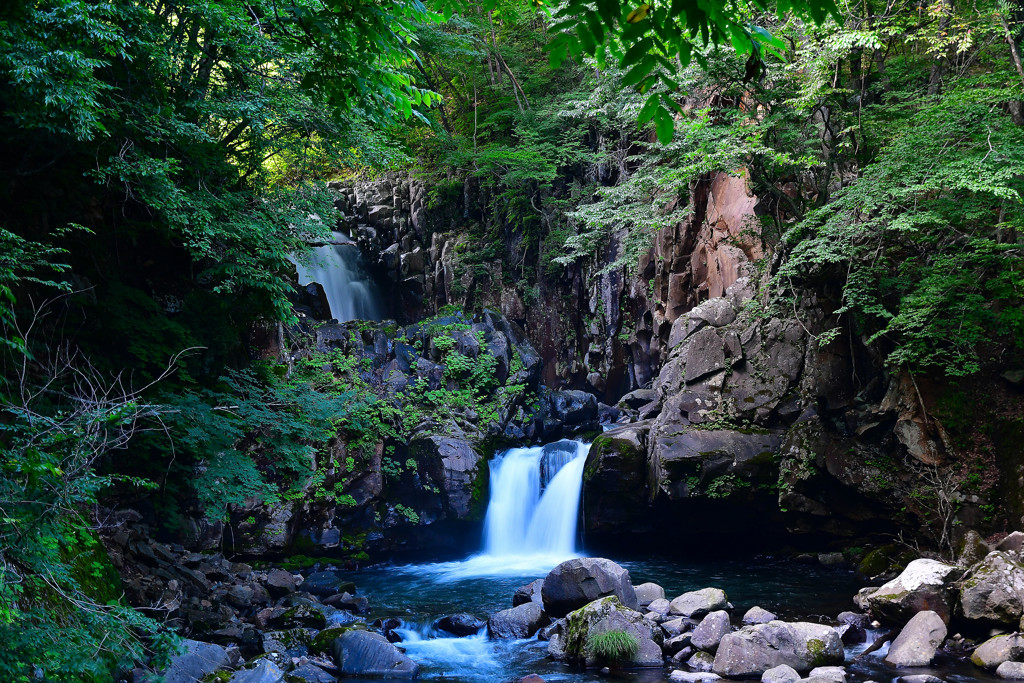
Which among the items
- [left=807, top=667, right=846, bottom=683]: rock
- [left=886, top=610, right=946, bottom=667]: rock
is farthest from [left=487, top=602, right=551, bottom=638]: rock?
[left=886, top=610, right=946, bottom=667]: rock

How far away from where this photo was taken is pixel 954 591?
810 centimetres

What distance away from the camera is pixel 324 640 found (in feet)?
27.6

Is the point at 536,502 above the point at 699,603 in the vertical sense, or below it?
above

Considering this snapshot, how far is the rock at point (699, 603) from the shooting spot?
30.1 feet

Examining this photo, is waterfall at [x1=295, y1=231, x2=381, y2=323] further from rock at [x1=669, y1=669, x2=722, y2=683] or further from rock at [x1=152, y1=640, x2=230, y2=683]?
rock at [x1=669, y1=669, x2=722, y2=683]

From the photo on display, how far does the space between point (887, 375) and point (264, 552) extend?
12.3 metres

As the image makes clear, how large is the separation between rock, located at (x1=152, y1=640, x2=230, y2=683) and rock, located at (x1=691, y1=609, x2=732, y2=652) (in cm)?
553

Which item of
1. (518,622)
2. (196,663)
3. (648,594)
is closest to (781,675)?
(648,594)

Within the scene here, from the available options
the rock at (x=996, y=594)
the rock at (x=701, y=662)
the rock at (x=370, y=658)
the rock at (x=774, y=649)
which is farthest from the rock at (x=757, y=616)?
the rock at (x=370, y=658)

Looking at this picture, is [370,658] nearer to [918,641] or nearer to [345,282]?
[918,641]

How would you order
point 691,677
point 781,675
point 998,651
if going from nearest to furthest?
point 781,675, point 998,651, point 691,677

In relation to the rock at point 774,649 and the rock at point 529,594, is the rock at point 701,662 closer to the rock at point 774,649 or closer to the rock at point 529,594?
the rock at point 774,649

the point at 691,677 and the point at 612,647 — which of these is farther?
the point at 612,647

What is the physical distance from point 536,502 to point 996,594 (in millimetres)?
9192
